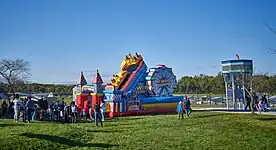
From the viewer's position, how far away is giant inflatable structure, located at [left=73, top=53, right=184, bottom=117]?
31469mm

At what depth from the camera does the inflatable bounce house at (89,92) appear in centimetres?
3272

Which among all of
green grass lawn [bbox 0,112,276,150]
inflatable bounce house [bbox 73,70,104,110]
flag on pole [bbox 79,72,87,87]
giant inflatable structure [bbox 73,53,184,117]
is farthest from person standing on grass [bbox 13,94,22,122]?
flag on pole [bbox 79,72,87,87]

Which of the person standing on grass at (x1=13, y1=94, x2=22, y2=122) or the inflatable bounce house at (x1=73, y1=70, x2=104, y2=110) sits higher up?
the inflatable bounce house at (x1=73, y1=70, x2=104, y2=110)

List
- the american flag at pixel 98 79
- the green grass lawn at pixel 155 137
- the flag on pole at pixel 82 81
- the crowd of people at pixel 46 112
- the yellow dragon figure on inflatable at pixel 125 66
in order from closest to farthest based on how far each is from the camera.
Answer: the green grass lawn at pixel 155 137 < the crowd of people at pixel 46 112 < the american flag at pixel 98 79 < the yellow dragon figure on inflatable at pixel 125 66 < the flag on pole at pixel 82 81

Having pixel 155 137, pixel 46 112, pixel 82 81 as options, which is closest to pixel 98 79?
pixel 82 81

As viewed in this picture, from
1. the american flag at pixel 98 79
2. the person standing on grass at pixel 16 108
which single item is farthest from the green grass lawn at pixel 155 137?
the american flag at pixel 98 79

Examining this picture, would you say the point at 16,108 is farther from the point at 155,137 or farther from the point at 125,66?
the point at 125,66

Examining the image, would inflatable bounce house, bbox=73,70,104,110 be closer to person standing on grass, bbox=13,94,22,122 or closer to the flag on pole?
the flag on pole

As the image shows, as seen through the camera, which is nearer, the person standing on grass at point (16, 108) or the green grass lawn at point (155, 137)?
the green grass lawn at point (155, 137)

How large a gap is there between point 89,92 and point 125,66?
177 inches

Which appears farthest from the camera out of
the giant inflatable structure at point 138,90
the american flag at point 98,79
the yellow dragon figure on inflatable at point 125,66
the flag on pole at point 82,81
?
the flag on pole at point 82,81

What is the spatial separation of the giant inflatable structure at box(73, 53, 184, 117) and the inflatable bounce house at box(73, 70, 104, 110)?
22cm

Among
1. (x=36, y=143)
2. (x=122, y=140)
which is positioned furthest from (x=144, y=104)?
(x=36, y=143)

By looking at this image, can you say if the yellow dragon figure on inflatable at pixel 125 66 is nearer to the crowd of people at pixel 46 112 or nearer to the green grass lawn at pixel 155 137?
the crowd of people at pixel 46 112
